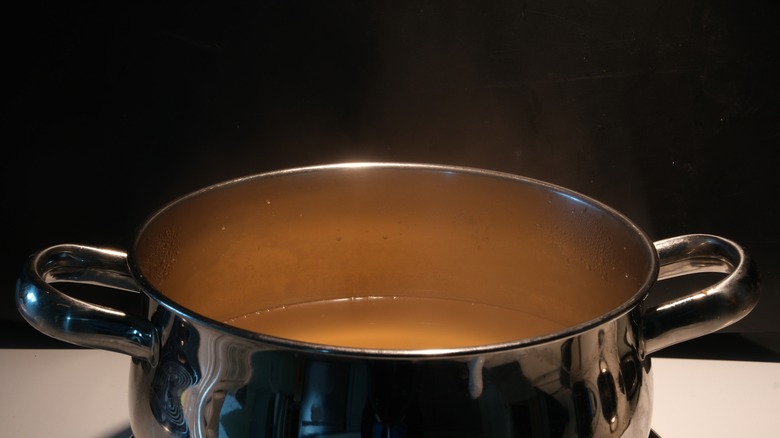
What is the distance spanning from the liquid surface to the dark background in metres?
A: 0.14

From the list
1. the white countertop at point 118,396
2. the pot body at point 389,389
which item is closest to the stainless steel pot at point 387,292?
the pot body at point 389,389

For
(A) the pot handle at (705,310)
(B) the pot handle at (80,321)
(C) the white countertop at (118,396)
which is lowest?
(C) the white countertop at (118,396)

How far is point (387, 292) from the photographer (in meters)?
0.57

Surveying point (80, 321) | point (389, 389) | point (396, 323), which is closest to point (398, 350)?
point (389, 389)

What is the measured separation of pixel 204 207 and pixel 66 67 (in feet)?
0.72

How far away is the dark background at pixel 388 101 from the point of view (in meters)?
0.62

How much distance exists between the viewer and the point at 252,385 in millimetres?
322

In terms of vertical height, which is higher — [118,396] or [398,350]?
[398,350]

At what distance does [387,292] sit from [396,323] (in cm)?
2

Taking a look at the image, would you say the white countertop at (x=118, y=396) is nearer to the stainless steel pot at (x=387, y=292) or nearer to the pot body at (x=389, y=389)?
the stainless steel pot at (x=387, y=292)

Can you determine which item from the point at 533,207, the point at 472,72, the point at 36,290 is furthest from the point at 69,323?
the point at 472,72

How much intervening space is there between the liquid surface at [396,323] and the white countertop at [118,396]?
4.5 inches

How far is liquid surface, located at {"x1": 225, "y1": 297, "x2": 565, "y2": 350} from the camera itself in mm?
535

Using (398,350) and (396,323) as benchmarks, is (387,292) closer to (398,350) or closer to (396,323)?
(396,323)
